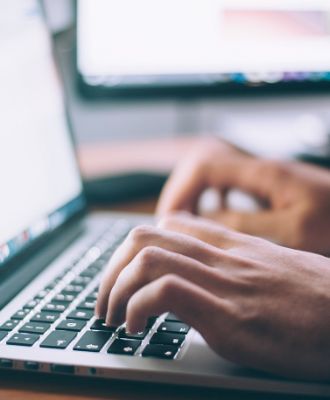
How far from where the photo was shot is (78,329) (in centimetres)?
44

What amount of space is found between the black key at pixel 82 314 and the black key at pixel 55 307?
0.01m

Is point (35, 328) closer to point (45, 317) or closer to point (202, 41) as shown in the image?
point (45, 317)

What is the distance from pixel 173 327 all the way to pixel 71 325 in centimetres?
7

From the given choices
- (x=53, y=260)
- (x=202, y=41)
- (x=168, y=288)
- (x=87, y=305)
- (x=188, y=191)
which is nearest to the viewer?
(x=168, y=288)

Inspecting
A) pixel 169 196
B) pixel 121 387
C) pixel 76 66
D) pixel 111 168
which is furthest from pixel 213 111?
pixel 121 387

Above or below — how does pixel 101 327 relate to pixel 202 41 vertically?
below

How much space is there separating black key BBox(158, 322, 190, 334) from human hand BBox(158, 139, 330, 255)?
0.22 meters

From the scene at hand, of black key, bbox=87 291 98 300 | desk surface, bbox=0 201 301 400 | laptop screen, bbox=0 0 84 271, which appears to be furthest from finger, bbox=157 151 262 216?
desk surface, bbox=0 201 301 400

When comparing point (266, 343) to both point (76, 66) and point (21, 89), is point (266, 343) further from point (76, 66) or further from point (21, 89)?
point (76, 66)

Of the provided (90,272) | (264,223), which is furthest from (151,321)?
(264,223)

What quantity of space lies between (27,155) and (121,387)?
0.91ft

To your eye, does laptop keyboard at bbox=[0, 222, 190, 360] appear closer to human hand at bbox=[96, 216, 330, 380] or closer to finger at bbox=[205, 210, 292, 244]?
human hand at bbox=[96, 216, 330, 380]

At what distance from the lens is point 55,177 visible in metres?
0.67

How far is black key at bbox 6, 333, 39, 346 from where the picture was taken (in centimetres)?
42
